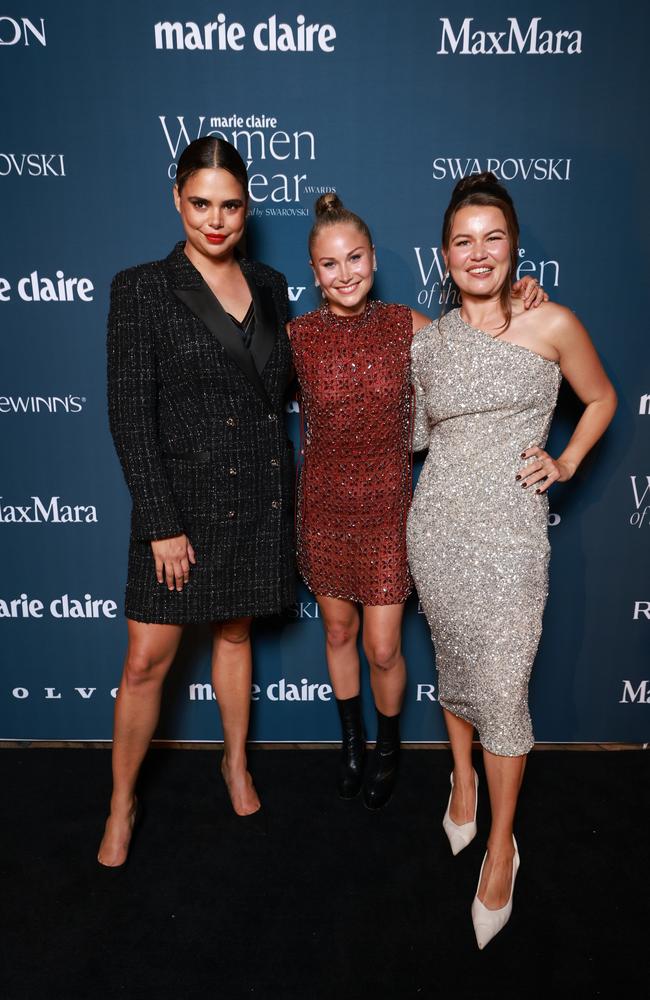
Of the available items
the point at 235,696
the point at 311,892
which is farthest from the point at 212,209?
the point at 311,892

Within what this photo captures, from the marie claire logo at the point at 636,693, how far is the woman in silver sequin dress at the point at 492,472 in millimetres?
896

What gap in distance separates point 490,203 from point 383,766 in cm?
169

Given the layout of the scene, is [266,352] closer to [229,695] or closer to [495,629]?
[495,629]

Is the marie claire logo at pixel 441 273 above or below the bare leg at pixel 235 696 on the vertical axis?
above

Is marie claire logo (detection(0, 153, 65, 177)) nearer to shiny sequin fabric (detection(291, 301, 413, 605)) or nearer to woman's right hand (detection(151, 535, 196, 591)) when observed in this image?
shiny sequin fabric (detection(291, 301, 413, 605))

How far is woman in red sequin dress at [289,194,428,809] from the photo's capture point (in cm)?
189

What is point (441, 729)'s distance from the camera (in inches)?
104

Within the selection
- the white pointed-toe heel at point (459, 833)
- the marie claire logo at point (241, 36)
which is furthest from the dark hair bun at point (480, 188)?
the white pointed-toe heel at point (459, 833)

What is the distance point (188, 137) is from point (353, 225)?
2.14 feet

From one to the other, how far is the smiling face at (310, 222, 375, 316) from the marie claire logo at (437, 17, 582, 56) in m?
0.69

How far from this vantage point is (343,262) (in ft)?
6.04

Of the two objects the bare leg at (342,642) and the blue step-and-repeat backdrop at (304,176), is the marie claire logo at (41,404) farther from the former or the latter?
the bare leg at (342,642)

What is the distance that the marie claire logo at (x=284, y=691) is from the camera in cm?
262

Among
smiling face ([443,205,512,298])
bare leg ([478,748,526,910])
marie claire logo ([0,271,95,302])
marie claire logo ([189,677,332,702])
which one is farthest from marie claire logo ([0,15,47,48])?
bare leg ([478,748,526,910])
